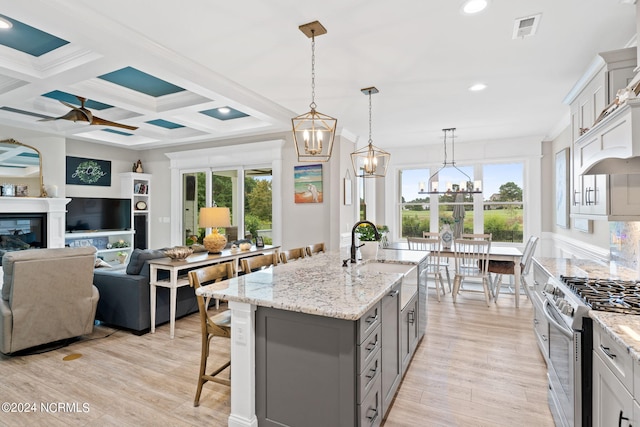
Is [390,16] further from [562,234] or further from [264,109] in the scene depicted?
[562,234]

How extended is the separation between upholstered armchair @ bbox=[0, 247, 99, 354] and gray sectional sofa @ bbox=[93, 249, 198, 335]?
28 centimetres

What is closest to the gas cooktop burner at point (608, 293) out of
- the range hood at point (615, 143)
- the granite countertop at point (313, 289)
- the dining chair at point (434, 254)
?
the range hood at point (615, 143)

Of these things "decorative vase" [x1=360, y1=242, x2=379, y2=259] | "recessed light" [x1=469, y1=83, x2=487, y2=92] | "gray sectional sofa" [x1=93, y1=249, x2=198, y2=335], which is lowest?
"gray sectional sofa" [x1=93, y1=249, x2=198, y2=335]

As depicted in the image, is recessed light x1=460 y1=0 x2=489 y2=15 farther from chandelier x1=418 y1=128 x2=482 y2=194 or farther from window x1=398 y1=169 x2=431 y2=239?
window x1=398 y1=169 x2=431 y2=239

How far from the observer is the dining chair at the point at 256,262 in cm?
284

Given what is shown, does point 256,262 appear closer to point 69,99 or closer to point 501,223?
point 69,99

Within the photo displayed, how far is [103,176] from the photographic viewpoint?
691 centimetres

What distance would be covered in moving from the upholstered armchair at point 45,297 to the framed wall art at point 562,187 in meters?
6.00

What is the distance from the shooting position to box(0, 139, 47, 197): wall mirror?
5430mm

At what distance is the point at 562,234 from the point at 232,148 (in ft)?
18.9

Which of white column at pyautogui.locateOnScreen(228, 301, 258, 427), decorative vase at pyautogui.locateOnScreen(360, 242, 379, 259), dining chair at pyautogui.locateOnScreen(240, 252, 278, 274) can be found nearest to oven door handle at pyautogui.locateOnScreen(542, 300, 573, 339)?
decorative vase at pyautogui.locateOnScreen(360, 242, 379, 259)

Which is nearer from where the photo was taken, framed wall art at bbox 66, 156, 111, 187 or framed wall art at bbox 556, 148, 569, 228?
framed wall art at bbox 556, 148, 569, 228

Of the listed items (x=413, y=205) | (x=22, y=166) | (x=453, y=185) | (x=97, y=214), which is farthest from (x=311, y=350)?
(x=97, y=214)

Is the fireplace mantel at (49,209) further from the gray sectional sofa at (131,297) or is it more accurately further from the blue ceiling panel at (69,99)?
the gray sectional sofa at (131,297)
